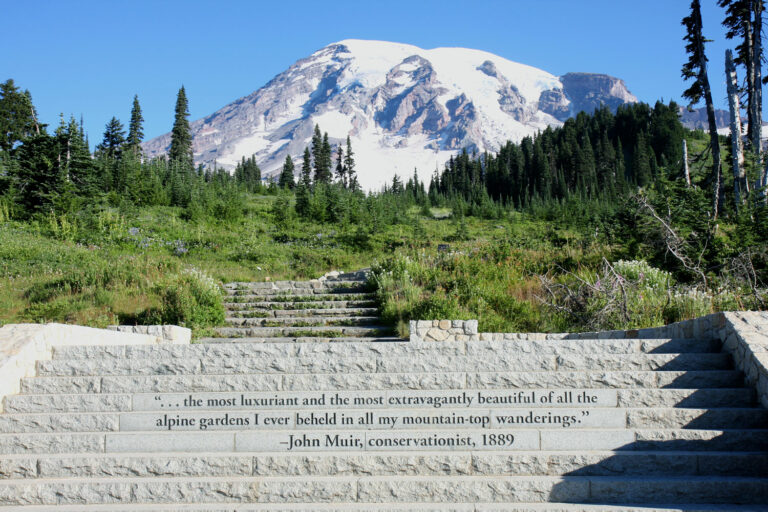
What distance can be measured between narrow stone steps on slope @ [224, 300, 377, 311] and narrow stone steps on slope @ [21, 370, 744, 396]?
6106 mm

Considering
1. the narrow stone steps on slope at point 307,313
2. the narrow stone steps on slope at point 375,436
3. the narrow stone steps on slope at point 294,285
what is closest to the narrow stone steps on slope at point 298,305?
the narrow stone steps on slope at point 307,313

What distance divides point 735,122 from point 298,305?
1437 cm

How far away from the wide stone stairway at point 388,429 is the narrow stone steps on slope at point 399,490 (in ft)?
0.04

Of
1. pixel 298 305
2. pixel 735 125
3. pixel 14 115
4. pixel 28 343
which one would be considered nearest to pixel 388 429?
pixel 28 343

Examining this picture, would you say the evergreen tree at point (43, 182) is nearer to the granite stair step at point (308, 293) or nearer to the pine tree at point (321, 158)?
the granite stair step at point (308, 293)

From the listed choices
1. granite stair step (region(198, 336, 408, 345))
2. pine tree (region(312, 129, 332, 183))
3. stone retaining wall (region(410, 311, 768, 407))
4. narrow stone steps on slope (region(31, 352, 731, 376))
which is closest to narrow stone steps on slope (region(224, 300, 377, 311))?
granite stair step (region(198, 336, 408, 345))

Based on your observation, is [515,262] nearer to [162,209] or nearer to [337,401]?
[337,401]

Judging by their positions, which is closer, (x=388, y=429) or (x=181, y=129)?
(x=388, y=429)

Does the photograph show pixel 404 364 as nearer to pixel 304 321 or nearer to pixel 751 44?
pixel 304 321

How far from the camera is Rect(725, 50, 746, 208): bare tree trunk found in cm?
1620

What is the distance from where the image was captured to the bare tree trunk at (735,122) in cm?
1620

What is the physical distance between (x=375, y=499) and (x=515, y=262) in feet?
31.4

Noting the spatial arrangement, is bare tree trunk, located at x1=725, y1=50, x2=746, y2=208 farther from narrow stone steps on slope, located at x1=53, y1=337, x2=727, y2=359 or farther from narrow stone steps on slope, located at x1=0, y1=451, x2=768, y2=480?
narrow stone steps on slope, located at x1=0, y1=451, x2=768, y2=480

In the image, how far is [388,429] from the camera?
4.81 m
